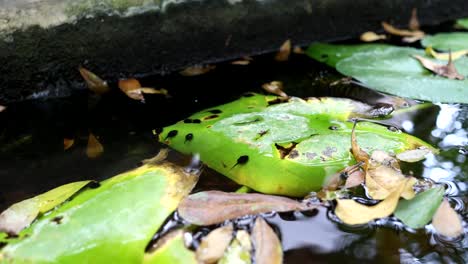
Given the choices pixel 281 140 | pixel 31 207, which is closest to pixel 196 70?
pixel 281 140

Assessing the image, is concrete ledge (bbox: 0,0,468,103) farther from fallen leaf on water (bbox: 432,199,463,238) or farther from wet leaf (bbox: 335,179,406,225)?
fallen leaf on water (bbox: 432,199,463,238)

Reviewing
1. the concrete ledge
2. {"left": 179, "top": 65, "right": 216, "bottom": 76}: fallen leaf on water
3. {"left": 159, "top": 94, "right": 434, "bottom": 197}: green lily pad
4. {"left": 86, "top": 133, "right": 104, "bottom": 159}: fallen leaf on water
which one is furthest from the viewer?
{"left": 179, "top": 65, "right": 216, "bottom": 76}: fallen leaf on water

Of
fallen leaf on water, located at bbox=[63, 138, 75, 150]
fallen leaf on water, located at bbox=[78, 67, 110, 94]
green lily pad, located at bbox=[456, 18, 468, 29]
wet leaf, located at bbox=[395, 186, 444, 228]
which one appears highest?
fallen leaf on water, located at bbox=[78, 67, 110, 94]

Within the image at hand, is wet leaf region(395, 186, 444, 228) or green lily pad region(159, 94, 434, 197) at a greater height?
green lily pad region(159, 94, 434, 197)

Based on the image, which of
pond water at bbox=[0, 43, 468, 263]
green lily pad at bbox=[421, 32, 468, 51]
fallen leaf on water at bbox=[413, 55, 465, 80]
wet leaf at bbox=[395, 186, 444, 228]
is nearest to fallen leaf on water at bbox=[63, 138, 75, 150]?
pond water at bbox=[0, 43, 468, 263]

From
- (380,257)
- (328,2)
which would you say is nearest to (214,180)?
(380,257)

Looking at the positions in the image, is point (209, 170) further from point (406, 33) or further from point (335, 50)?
point (406, 33)

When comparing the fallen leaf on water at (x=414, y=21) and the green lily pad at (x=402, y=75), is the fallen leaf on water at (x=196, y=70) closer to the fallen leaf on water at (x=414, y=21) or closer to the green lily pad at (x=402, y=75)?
the green lily pad at (x=402, y=75)
